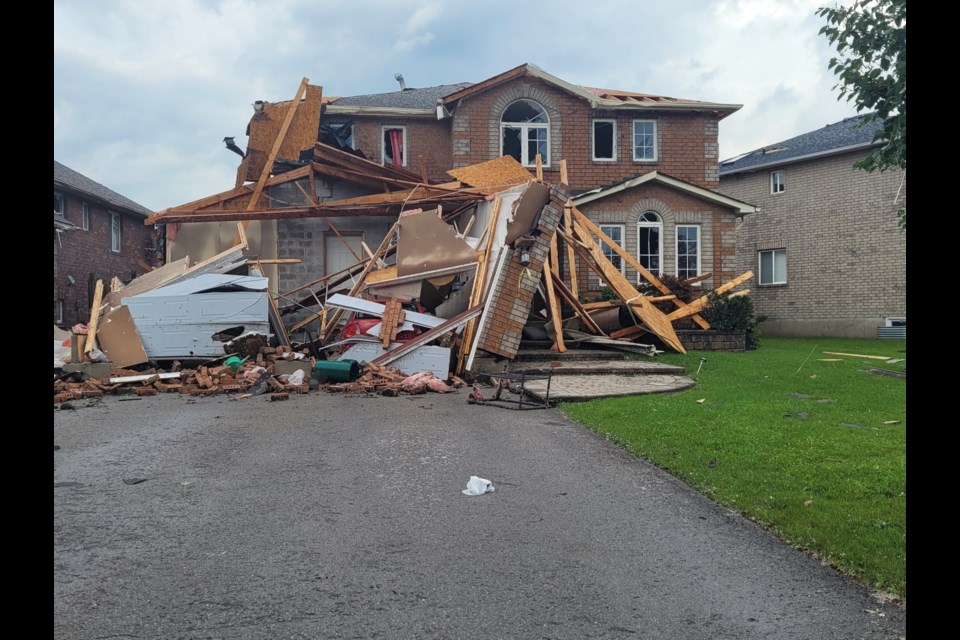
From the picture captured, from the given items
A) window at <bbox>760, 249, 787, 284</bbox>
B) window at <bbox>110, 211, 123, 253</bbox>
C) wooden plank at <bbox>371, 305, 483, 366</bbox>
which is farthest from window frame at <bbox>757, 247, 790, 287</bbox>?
window at <bbox>110, 211, 123, 253</bbox>

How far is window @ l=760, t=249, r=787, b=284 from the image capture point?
27781 millimetres

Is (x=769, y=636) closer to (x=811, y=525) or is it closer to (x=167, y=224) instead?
(x=811, y=525)

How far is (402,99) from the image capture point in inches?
999

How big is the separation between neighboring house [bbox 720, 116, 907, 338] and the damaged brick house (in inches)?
214

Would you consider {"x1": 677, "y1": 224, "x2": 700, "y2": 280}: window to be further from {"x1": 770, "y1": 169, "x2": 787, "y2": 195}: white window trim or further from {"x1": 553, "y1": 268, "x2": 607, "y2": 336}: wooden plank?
{"x1": 770, "y1": 169, "x2": 787, "y2": 195}: white window trim

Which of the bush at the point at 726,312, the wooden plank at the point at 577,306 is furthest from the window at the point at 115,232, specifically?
the bush at the point at 726,312

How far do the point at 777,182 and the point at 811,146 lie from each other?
1760 millimetres

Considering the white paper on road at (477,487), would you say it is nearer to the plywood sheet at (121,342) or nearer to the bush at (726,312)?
the plywood sheet at (121,342)

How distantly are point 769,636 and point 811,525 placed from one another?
1.57 metres

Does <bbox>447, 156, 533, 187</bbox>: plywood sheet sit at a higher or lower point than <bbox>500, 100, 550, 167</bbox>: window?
lower

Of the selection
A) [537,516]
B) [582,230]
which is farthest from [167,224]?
[537,516]

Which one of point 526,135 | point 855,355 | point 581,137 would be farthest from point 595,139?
point 855,355

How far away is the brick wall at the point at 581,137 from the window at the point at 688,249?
2392 mm
